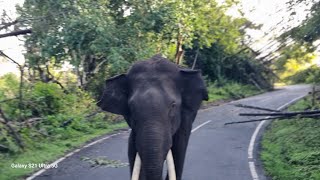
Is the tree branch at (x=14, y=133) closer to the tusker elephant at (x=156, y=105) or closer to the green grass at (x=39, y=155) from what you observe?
the green grass at (x=39, y=155)

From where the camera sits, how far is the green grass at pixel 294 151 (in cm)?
1176

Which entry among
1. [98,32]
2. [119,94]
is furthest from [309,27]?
[119,94]

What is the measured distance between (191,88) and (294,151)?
7338mm

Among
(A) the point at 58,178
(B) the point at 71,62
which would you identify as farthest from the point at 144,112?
(B) the point at 71,62

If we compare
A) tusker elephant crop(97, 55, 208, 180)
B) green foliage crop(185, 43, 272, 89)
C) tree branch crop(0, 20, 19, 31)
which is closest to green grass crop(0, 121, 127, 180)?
tree branch crop(0, 20, 19, 31)

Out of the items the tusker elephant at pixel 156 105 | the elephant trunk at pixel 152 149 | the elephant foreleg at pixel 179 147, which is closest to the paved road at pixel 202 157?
the elephant foreleg at pixel 179 147

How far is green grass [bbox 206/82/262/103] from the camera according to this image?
125 ft

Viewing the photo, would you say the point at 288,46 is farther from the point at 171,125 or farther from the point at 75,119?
the point at 171,125

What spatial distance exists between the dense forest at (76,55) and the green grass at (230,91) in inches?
402

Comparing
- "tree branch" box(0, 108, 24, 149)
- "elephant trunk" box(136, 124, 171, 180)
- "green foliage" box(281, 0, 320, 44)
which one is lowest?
"tree branch" box(0, 108, 24, 149)

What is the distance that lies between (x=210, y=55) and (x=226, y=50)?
6.88ft

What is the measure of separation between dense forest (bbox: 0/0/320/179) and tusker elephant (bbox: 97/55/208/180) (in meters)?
4.49

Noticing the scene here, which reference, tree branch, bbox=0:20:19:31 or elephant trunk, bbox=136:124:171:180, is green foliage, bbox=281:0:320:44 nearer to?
tree branch, bbox=0:20:19:31

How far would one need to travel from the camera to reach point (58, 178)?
1126 cm
